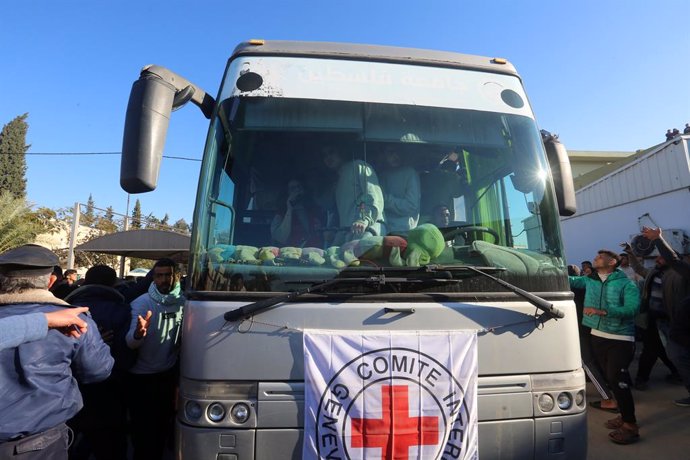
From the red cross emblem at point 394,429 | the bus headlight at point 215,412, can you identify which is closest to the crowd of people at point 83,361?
the bus headlight at point 215,412

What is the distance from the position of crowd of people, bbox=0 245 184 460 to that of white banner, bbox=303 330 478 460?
1.25m

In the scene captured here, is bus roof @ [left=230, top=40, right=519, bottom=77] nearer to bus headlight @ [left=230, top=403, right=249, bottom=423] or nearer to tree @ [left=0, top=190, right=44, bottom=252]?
bus headlight @ [left=230, top=403, right=249, bottom=423]

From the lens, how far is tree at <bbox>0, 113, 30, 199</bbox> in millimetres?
30078

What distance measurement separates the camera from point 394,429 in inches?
91.1

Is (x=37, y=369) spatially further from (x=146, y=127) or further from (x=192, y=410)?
(x=146, y=127)

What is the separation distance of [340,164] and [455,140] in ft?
2.69

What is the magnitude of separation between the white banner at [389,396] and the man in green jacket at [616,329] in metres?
2.87

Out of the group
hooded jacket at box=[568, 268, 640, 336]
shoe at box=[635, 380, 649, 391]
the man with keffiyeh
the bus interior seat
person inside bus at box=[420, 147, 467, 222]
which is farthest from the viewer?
shoe at box=[635, 380, 649, 391]

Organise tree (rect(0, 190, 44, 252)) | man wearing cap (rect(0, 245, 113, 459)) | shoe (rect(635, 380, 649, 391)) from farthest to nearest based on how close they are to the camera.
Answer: tree (rect(0, 190, 44, 252))
shoe (rect(635, 380, 649, 391))
man wearing cap (rect(0, 245, 113, 459))

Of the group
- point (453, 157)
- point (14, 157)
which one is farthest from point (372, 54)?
point (14, 157)

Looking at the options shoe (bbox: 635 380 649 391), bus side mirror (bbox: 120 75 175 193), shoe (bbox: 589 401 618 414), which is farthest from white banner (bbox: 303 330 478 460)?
shoe (bbox: 635 380 649 391)

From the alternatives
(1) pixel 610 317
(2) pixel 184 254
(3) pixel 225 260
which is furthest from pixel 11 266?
(2) pixel 184 254

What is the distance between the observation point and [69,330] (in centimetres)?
223

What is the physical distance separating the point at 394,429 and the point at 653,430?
396 centimetres
